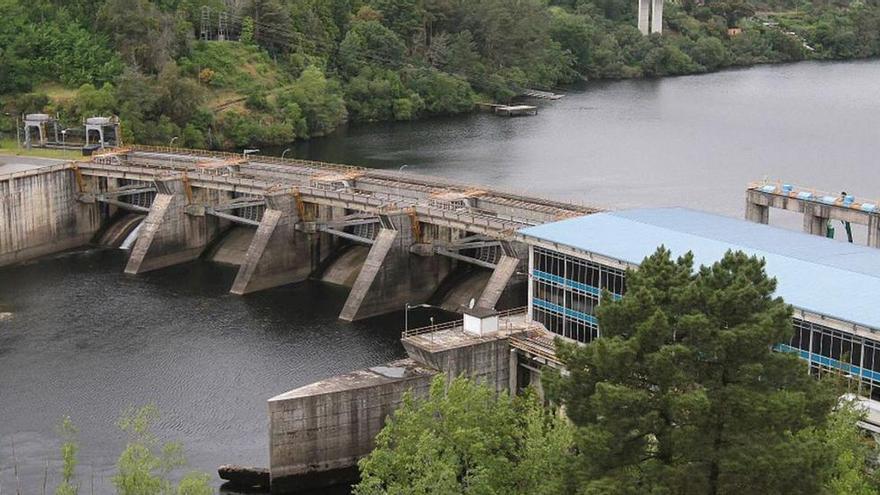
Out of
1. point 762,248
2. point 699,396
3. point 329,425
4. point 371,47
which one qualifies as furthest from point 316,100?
point 699,396

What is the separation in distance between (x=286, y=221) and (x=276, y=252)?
2.01 meters

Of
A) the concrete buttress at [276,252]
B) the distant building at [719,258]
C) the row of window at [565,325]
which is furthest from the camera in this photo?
the concrete buttress at [276,252]

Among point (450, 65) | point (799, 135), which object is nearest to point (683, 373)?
point (799, 135)

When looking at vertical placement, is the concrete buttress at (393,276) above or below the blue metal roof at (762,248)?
below

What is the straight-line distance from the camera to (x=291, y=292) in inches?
3169

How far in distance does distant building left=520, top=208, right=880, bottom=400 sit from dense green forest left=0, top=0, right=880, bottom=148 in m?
65.7

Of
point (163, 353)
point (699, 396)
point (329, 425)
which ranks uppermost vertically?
point (699, 396)

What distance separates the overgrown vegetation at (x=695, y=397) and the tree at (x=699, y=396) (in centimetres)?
4

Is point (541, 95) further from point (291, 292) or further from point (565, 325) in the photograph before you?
point (565, 325)

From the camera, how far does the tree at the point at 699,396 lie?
3528 cm

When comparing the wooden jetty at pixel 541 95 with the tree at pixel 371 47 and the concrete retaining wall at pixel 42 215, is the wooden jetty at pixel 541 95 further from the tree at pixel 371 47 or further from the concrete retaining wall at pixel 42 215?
the concrete retaining wall at pixel 42 215

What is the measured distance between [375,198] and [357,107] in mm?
65607

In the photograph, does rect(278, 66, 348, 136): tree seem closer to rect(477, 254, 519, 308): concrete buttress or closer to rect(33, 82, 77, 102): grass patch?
rect(33, 82, 77, 102): grass patch

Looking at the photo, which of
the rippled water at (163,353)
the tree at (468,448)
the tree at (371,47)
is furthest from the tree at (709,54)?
the tree at (468,448)
